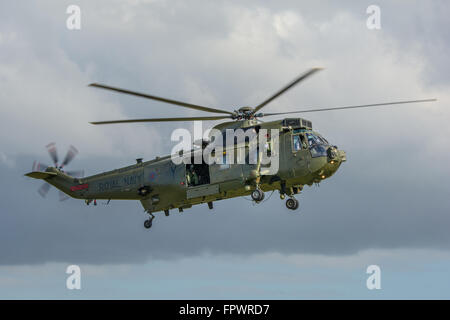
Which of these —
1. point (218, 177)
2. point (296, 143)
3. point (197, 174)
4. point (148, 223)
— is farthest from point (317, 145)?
point (148, 223)

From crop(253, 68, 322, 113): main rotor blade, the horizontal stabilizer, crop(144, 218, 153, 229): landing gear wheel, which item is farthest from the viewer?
the horizontal stabilizer

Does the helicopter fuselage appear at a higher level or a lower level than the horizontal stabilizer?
lower

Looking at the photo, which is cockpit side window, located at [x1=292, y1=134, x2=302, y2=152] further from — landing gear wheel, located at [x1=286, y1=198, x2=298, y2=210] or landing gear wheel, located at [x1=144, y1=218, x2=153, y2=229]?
landing gear wheel, located at [x1=144, y1=218, x2=153, y2=229]

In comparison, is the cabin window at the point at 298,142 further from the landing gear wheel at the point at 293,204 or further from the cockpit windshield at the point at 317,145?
the landing gear wheel at the point at 293,204

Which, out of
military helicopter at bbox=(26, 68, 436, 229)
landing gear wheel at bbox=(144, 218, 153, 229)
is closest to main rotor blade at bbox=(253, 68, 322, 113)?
military helicopter at bbox=(26, 68, 436, 229)

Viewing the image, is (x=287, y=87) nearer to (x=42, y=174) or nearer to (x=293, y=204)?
(x=293, y=204)

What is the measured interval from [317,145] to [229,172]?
18.1 feet

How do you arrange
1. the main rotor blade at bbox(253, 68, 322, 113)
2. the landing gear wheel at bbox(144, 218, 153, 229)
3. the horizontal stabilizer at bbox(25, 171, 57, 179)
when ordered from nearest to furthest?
the main rotor blade at bbox(253, 68, 322, 113) < the landing gear wheel at bbox(144, 218, 153, 229) < the horizontal stabilizer at bbox(25, 171, 57, 179)

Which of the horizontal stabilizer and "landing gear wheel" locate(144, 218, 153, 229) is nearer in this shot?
"landing gear wheel" locate(144, 218, 153, 229)

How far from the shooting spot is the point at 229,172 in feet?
114

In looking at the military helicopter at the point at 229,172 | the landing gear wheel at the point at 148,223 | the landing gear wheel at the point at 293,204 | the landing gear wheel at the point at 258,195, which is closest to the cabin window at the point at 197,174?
the military helicopter at the point at 229,172

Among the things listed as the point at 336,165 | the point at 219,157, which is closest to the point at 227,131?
the point at 219,157

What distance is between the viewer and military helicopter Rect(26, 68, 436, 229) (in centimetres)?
3303
